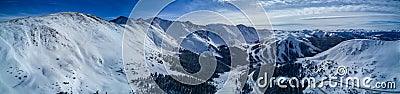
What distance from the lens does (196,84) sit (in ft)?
109

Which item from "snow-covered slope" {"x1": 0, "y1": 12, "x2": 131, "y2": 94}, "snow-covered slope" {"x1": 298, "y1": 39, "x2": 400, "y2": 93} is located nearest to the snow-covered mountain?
"snow-covered slope" {"x1": 0, "y1": 12, "x2": 131, "y2": 94}

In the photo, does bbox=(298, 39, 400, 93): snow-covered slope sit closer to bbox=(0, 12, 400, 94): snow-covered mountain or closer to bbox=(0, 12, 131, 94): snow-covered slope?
bbox=(0, 12, 400, 94): snow-covered mountain

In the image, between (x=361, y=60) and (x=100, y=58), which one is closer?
(x=100, y=58)

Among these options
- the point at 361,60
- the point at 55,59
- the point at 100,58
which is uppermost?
the point at 55,59

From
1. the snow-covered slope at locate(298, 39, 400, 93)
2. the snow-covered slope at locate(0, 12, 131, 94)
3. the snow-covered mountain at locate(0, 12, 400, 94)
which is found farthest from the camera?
the snow-covered slope at locate(298, 39, 400, 93)

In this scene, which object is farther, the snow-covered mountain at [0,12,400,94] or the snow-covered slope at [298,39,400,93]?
the snow-covered slope at [298,39,400,93]

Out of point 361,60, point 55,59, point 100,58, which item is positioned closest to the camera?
point 55,59

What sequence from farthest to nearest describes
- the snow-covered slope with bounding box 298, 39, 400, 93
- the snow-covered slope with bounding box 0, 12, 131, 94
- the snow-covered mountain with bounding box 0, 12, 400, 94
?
the snow-covered slope with bounding box 298, 39, 400, 93, the snow-covered mountain with bounding box 0, 12, 400, 94, the snow-covered slope with bounding box 0, 12, 131, 94

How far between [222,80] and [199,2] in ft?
71.8

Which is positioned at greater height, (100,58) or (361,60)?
(100,58)

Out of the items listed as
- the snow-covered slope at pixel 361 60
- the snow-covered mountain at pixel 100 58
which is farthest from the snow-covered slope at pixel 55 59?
the snow-covered slope at pixel 361 60

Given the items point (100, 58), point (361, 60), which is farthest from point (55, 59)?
point (361, 60)

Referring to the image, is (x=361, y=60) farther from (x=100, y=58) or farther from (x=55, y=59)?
(x=55, y=59)

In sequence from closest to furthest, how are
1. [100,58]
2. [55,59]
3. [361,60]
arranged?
1. [55,59]
2. [100,58]
3. [361,60]
